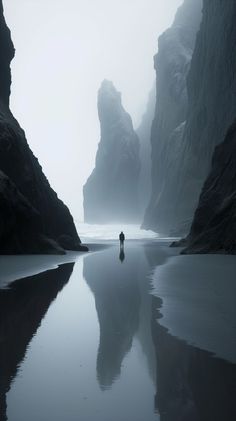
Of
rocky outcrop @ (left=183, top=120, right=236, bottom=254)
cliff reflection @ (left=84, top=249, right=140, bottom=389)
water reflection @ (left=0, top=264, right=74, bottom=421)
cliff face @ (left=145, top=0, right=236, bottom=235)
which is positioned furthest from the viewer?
cliff face @ (left=145, top=0, right=236, bottom=235)

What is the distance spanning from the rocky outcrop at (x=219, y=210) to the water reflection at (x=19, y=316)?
14.3 metres

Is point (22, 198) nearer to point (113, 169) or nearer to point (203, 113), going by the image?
point (203, 113)

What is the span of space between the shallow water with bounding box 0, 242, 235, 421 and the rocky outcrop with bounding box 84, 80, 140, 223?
16071cm

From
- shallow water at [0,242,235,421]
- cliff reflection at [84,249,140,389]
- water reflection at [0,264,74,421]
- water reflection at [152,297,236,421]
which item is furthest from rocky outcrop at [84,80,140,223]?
water reflection at [152,297,236,421]

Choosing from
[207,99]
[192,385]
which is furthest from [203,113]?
[192,385]

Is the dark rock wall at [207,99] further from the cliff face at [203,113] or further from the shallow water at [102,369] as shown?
the shallow water at [102,369]

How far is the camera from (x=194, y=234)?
30.6 m

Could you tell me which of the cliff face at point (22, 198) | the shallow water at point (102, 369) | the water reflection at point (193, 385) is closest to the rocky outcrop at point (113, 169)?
the cliff face at point (22, 198)

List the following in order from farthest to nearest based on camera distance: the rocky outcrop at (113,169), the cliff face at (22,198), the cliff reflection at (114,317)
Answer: the rocky outcrop at (113,169) → the cliff face at (22,198) → the cliff reflection at (114,317)

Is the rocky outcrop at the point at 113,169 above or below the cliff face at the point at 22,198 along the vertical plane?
above

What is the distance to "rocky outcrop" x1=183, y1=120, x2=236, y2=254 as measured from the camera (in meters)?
25.4

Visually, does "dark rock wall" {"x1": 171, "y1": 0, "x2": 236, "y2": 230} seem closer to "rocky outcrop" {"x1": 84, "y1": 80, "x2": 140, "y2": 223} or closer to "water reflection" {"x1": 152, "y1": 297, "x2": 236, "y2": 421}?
"water reflection" {"x1": 152, "y1": 297, "x2": 236, "y2": 421}

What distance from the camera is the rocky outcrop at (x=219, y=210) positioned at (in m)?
25.4

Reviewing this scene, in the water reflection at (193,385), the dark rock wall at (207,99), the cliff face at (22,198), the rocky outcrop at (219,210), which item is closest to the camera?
the water reflection at (193,385)
